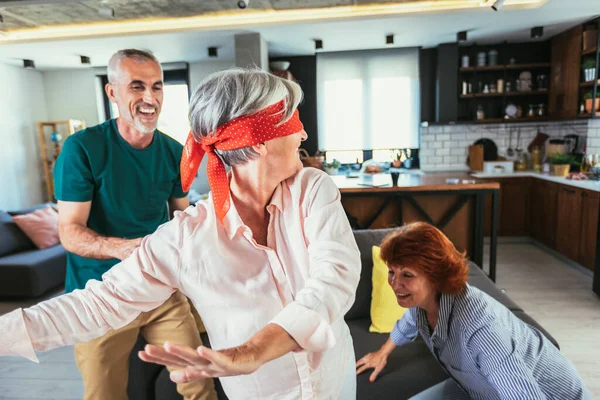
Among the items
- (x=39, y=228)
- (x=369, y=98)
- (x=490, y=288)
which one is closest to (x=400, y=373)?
(x=490, y=288)

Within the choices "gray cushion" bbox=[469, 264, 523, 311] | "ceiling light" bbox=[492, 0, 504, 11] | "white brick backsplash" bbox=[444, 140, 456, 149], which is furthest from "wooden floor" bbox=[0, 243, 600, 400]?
"ceiling light" bbox=[492, 0, 504, 11]

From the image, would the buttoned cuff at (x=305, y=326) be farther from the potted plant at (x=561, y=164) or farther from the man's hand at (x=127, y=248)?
the potted plant at (x=561, y=164)

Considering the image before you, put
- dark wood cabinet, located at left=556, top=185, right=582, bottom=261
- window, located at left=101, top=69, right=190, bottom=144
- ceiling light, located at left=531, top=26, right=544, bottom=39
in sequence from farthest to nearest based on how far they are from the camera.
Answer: window, located at left=101, top=69, right=190, bottom=144, ceiling light, located at left=531, top=26, right=544, bottom=39, dark wood cabinet, located at left=556, top=185, right=582, bottom=261

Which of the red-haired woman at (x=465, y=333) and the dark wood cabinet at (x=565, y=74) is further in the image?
the dark wood cabinet at (x=565, y=74)

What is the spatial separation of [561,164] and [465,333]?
4.45 meters

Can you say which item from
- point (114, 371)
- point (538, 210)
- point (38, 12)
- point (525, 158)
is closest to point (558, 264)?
point (538, 210)

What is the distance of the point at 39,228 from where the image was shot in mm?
4477

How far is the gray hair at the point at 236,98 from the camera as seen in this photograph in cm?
77

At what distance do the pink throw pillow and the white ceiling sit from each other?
2156 mm

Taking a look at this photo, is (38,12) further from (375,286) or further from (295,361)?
(295,361)

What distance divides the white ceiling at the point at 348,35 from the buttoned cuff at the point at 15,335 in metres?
4.46

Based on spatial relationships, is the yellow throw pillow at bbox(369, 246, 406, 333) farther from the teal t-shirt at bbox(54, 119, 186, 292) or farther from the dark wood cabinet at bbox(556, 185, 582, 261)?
the dark wood cabinet at bbox(556, 185, 582, 261)

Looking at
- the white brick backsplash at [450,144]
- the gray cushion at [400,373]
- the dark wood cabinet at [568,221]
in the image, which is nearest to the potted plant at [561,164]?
the dark wood cabinet at [568,221]

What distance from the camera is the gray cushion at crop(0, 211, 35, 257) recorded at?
4219 millimetres
